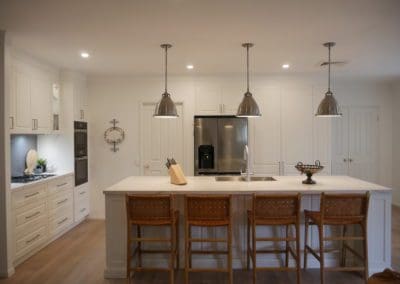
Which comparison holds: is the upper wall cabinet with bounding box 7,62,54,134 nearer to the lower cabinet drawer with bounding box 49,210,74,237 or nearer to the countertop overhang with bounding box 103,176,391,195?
the lower cabinet drawer with bounding box 49,210,74,237

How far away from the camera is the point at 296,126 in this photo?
17.6 ft

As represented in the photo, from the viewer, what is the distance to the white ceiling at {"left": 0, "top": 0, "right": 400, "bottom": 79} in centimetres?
252

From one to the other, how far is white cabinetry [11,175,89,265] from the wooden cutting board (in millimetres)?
384

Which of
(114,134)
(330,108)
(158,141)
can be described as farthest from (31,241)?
(330,108)

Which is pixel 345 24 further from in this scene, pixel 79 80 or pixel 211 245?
pixel 79 80

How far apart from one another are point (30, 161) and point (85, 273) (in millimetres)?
1902

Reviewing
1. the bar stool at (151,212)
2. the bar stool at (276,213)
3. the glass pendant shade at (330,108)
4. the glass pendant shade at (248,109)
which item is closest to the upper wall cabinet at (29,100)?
the bar stool at (151,212)

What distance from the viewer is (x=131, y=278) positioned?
10.4 feet

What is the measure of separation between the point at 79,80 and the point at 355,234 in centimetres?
452

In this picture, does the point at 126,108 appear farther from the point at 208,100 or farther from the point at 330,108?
the point at 330,108

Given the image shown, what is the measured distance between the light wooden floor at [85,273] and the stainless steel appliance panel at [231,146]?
213cm

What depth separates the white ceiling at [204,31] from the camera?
252cm

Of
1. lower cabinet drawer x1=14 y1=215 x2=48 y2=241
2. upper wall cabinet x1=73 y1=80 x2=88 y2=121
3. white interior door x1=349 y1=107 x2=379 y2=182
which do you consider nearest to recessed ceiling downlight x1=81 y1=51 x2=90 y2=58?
upper wall cabinet x1=73 y1=80 x2=88 y2=121

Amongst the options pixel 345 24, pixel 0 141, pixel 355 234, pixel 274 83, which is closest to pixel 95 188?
pixel 0 141
